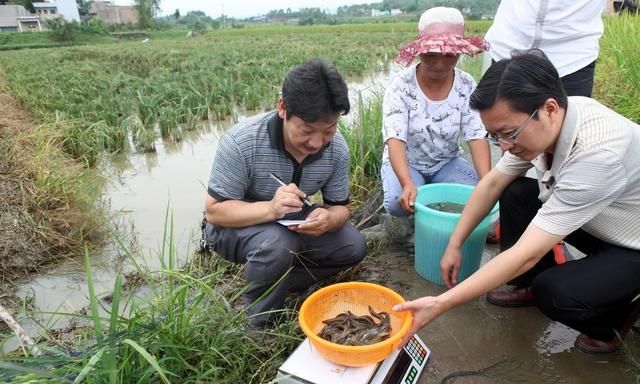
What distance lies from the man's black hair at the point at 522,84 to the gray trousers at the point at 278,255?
1057 mm

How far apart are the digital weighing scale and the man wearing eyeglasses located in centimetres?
16

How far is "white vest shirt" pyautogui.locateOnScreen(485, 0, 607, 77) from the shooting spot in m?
2.64

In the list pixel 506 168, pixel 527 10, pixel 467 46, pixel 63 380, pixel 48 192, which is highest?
pixel 527 10

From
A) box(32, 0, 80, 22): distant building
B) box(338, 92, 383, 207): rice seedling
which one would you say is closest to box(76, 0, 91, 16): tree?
box(32, 0, 80, 22): distant building

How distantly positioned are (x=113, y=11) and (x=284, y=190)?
84.1m

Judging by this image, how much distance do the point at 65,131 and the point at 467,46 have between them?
454 centimetres

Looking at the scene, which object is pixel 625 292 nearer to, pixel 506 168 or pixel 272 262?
pixel 506 168

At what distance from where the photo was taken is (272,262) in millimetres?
1976

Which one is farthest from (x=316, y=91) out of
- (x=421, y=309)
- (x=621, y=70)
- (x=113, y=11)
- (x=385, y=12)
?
(x=385, y=12)

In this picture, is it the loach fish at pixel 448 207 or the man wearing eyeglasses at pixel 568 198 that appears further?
the loach fish at pixel 448 207

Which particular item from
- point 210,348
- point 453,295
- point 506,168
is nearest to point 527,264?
point 453,295

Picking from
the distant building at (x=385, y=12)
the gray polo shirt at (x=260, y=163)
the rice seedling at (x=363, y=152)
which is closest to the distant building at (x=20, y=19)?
the distant building at (x=385, y=12)

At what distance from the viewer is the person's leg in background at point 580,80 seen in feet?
8.88

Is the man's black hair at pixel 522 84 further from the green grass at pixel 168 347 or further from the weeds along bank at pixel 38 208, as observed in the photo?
the weeds along bank at pixel 38 208
